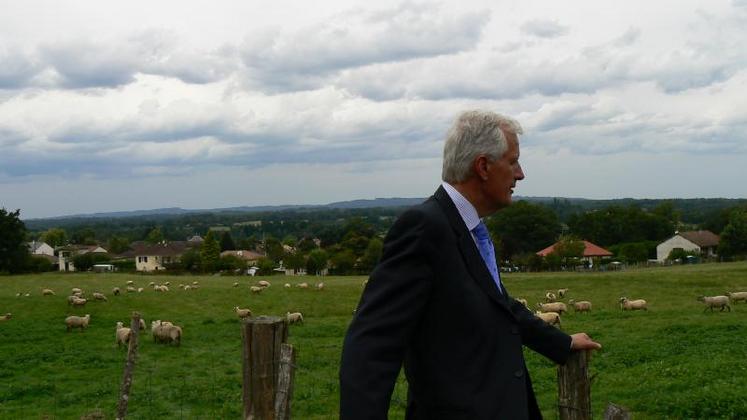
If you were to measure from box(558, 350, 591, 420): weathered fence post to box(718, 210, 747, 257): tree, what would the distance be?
313ft

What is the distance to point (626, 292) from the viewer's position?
36.7 metres

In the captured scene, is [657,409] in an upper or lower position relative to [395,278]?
lower

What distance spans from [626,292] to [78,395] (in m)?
28.3

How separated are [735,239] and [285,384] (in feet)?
316

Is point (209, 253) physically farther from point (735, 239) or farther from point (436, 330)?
point (436, 330)

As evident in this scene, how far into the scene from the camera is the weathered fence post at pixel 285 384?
581 cm

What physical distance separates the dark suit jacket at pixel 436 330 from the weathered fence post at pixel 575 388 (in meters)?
0.58

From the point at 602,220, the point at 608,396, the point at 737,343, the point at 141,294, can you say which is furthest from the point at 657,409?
the point at 602,220

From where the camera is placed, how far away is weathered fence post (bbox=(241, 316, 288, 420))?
19.7ft

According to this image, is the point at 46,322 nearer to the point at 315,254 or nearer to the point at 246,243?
the point at 315,254

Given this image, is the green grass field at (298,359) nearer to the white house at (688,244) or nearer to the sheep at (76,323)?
the sheep at (76,323)

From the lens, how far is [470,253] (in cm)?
351

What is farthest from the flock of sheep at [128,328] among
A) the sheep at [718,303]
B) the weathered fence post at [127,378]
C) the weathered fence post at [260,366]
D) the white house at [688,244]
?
the white house at [688,244]

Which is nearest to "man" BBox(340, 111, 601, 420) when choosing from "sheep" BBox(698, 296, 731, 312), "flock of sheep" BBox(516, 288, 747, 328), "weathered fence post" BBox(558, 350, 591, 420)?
"weathered fence post" BBox(558, 350, 591, 420)
